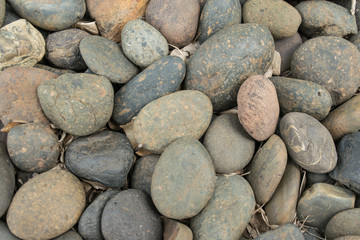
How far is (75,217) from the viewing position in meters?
2.04

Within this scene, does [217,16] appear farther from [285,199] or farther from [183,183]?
[285,199]

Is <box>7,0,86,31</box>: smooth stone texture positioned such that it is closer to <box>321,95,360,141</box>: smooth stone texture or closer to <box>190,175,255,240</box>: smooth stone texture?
<box>190,175,255,240</box>: smooth stone texture

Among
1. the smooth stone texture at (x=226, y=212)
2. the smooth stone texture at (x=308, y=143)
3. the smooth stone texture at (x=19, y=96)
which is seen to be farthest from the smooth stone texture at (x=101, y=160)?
the smooth stone texture at (x=308, y=143)

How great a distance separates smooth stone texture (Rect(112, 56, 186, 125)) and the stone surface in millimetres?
105

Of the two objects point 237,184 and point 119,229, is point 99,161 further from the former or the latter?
point 237,184

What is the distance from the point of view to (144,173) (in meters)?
2.24

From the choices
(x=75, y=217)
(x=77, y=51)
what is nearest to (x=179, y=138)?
(x=75, y=217)

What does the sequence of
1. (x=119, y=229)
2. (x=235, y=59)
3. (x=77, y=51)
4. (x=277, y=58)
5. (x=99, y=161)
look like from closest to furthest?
(x=119, y=229) < (x=99, y=161) < (x=235, y=59) < (x=77, y=51) < (x=277, y=58)

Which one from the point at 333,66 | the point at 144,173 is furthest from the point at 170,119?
the point at 333,66

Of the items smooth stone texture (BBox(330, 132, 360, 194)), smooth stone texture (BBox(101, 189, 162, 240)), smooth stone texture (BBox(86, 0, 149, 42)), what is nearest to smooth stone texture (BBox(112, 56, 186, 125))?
smooth stone texture (BBox(86, 0, 149, 42))

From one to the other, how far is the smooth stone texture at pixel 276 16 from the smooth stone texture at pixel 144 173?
55.6 inches

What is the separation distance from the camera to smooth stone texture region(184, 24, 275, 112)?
7.51 ft

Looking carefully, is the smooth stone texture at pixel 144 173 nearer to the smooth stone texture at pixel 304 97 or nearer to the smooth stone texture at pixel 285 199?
the smooth stone texture at pixel 285 199

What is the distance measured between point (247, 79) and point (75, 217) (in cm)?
150
